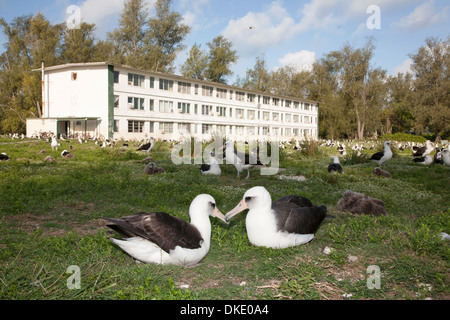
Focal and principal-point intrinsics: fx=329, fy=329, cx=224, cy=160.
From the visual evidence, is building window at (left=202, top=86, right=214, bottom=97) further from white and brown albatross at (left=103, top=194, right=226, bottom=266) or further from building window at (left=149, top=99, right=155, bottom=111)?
white and brown albatross at (left=103, top=194, right=226, bottom=266)

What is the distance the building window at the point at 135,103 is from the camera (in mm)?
44281

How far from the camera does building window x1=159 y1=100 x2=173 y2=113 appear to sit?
48591 millimetres

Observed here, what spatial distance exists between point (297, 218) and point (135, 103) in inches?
1686

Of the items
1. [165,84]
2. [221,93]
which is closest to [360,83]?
[221,93]

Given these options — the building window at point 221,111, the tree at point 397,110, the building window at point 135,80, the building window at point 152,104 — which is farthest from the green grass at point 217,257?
the tree at point 397,110

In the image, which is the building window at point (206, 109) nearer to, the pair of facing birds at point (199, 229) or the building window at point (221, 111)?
the building window at point (221, 111)

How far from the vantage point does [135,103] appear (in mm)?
45031

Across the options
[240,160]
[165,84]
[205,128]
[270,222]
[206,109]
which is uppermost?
[165,84]

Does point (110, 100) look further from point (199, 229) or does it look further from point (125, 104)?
point (199, 229)

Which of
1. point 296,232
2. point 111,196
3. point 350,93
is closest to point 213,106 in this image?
point 350,93

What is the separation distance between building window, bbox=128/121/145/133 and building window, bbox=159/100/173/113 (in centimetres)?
402

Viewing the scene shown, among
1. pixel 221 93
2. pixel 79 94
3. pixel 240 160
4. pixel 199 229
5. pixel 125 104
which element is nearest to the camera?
pixel 199 229

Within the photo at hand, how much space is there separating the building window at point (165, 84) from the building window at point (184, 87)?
1.75 metres
